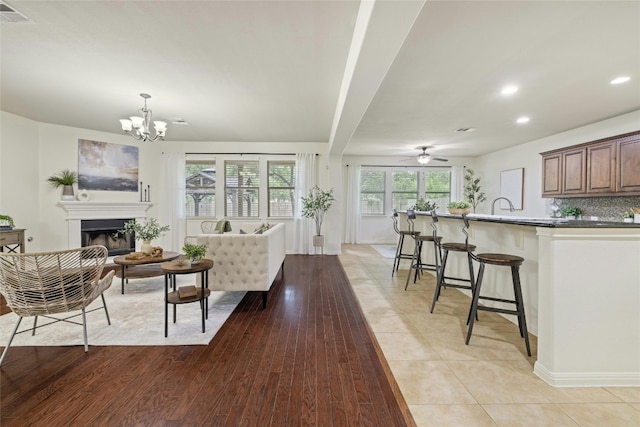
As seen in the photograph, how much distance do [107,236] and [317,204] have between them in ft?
15.5

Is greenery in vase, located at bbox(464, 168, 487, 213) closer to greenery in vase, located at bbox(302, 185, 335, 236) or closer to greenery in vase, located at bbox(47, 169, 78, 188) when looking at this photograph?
greenery in vase, located at bbox(302, 185, 335, 236)

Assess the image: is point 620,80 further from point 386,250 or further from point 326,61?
point 386,250

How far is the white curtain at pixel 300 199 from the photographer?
6.93 m

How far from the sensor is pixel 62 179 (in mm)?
5512

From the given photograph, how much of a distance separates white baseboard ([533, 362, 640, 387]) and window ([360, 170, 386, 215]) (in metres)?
6.76

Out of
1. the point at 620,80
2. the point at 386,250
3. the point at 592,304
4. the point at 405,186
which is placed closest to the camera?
the point at 592,304

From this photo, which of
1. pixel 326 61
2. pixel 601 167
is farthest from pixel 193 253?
pixel 601 167

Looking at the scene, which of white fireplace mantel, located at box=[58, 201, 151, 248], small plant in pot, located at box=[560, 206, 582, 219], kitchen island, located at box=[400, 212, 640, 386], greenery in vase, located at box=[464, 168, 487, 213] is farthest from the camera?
greenery in vase, located at box=[464, 168, 487, 213]

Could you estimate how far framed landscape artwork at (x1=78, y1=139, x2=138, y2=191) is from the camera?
580cm

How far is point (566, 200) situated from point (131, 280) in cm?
809

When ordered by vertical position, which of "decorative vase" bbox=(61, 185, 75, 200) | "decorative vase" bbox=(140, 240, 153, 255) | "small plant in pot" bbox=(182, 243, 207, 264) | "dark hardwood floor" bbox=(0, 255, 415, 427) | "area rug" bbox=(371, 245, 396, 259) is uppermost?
"decorative vase" bbox=(61, 185, 75, 200)

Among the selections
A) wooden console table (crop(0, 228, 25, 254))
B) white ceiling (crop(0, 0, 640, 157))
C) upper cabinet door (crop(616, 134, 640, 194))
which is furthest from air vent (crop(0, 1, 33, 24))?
upper cabinet door (crop(616, 134, 640, 194))

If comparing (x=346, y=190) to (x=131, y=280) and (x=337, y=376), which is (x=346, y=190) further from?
(x=337, y=376)

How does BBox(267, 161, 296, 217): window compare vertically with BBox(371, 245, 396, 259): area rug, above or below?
above
